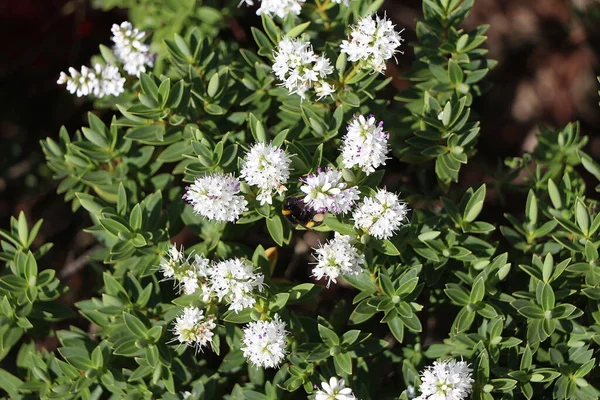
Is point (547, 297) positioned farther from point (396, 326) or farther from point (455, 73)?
point (455, 73)

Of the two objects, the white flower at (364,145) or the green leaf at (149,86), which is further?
the green leaf at (149,86)

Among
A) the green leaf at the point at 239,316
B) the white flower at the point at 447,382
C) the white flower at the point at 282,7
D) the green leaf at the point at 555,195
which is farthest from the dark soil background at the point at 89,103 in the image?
the white flower at the point at 282,7

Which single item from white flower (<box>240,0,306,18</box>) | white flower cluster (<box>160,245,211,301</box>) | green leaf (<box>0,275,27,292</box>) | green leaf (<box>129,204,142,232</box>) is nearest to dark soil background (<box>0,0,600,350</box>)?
green leaf (<box>0,275,27,292</box>)

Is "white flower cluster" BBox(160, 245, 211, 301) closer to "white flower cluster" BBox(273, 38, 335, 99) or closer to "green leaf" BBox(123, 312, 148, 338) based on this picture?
"green leaf" BBox(123, 312, 148, 338)

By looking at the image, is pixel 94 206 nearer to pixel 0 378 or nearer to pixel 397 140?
pixel 0 378

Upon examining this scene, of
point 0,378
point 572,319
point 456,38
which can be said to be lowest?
point 572,319

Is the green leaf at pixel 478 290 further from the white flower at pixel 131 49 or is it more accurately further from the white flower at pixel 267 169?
the white flower at pixel 131 49

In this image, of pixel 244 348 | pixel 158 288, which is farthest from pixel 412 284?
pixel 158 288
